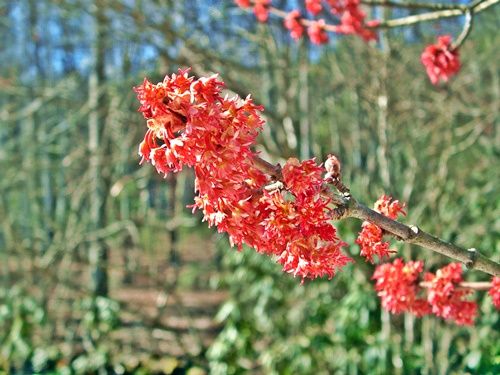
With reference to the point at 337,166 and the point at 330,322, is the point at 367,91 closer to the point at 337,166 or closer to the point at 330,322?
the point at 330,322

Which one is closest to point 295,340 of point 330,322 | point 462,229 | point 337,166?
point 330,322

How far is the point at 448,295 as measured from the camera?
200 cm

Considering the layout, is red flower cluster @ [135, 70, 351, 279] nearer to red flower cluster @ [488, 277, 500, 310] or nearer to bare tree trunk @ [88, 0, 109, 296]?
red flower cluster @ [488, 277, 500, 310]

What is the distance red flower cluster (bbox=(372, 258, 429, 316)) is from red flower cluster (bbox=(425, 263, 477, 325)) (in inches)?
1.8

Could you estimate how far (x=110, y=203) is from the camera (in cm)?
643

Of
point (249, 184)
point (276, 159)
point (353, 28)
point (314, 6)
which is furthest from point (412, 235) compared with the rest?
point (276, 159)

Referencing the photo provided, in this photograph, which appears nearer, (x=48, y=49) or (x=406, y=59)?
(x=406, y=59)

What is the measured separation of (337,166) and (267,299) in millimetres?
4197

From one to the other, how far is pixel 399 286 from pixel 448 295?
0.14m

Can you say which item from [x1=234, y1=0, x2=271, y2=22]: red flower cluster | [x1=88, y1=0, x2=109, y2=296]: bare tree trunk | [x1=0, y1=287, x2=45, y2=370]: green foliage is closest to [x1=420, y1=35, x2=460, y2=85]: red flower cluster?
[x1=234, y1=0, x2=271, y2=22]: red flower cluster

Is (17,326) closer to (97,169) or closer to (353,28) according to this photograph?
(97,169)

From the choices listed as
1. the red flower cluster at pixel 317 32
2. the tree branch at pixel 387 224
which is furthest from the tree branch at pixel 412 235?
the red flower cluster at pixel 317 32

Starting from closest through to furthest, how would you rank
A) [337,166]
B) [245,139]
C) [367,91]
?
[245,139], [337,166], [367,91]

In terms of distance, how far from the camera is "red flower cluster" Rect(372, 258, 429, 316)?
6.70 ft
